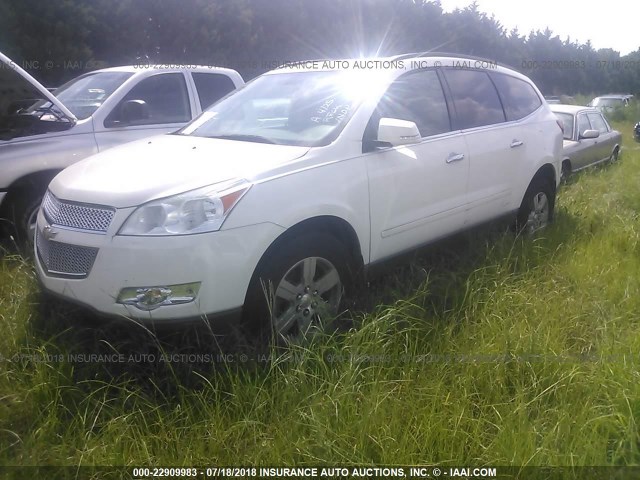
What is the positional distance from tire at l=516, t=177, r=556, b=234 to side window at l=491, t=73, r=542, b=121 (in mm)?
641

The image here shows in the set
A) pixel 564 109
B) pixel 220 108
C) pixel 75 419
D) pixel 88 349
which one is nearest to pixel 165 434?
pixel 75 419

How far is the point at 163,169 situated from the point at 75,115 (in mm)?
2712

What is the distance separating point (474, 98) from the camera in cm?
465

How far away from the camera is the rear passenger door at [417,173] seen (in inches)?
139

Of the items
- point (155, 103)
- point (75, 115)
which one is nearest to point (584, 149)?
point (155, 103)

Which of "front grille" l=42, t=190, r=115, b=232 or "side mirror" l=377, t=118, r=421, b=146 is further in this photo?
"side mirror" l=377, t=118, r=421, b=146

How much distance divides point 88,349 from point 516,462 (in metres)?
2.16

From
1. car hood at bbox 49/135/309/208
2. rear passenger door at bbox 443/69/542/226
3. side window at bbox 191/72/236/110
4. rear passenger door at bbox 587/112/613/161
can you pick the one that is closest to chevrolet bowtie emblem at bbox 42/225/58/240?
car hood at bbox 49/135/309/208

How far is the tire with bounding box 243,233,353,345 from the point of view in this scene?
9.45ft

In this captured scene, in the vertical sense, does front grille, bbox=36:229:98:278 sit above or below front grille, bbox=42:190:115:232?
below

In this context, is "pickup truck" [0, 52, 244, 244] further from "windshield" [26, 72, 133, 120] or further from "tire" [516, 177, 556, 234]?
"tire" [516, 177, 556, 234]

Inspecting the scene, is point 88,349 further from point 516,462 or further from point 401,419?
point 516,462

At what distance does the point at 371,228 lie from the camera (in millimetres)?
3484

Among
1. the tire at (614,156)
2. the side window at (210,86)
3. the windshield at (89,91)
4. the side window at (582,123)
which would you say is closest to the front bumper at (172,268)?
the windshield at (89,91)
